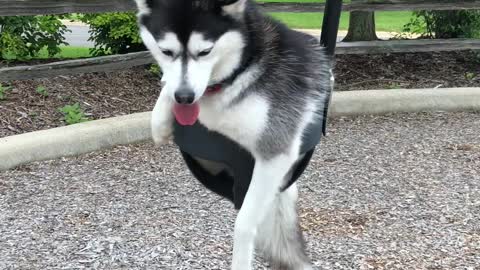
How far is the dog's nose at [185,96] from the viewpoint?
2088 millimetres

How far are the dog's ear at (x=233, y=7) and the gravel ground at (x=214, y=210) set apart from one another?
67.5 inches

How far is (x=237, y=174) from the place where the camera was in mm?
2471

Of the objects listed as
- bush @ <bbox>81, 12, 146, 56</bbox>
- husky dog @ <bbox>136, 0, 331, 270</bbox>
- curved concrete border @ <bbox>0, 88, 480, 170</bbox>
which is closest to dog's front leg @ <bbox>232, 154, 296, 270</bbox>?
husky dog @ <bbox>136, 0, 331, 270</bbox>

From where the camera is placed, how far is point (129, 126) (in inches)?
223

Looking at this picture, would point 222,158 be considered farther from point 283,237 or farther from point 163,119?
point 283,237

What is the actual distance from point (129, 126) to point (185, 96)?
366 cm

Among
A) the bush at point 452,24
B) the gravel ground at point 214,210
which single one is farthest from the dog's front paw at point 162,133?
the bush at point 452,24

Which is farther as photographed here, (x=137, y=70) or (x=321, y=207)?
(x=137, y=70)

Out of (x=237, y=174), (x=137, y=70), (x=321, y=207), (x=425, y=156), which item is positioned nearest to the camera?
(x=237, y=174)

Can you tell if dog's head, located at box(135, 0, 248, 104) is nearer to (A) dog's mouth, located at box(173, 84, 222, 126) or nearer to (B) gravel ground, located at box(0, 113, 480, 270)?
(A) dog's mouth, located at box(173, 84, 222, 126)

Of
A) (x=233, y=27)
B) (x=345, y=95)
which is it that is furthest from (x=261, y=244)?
(x=345, y=95)

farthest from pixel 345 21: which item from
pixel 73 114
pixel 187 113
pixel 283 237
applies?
pixel 187 113

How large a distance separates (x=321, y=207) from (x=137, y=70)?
352 cm

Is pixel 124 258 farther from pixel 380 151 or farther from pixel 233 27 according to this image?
pixel 380 151
